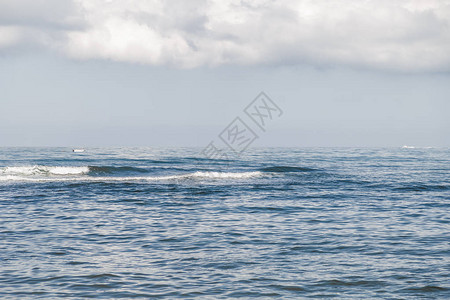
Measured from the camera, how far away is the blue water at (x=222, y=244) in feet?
35.1

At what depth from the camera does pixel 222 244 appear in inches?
590

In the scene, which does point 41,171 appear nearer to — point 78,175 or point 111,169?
point 78,175

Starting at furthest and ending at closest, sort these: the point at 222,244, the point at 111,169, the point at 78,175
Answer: the point at 111,169 → the point at 78,175 → the point at 222,244

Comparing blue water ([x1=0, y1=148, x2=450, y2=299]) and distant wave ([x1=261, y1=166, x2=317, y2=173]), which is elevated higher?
distant wave ([x1=261, y1=166, x2=317, y2=173])

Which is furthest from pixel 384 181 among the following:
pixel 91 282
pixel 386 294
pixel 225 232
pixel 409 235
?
pixel 91 282

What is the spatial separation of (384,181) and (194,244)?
25.4 meters

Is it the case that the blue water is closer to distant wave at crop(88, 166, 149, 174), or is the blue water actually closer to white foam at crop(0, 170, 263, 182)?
white foam at crop(0, 170, 263, 182)

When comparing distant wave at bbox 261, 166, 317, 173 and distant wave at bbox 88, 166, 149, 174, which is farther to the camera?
distant wave at bbox 261, 166, 317, 173

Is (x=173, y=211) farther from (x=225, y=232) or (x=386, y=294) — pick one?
(x=386, y=294)

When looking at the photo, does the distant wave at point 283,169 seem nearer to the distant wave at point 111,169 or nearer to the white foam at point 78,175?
the white foam at point 78,175

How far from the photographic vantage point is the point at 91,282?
10.9 m

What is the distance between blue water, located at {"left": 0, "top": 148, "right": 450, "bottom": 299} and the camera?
1071 centimetres

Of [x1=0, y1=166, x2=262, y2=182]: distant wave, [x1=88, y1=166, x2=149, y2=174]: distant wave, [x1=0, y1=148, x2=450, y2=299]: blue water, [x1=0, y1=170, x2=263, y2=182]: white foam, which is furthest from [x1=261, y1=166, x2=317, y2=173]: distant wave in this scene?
[x1=0, y1=148, x2=450, y2=299]: blue water

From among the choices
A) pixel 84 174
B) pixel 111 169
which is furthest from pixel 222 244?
pixel 111 169
